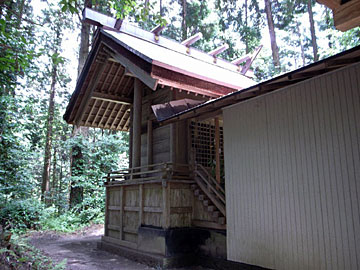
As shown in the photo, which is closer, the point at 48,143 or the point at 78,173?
the point at 78,173

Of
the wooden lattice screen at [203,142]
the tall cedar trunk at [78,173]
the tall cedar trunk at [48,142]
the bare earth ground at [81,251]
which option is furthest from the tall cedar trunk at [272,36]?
the tall cedar trunk at [48,142]

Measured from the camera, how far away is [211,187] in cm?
748

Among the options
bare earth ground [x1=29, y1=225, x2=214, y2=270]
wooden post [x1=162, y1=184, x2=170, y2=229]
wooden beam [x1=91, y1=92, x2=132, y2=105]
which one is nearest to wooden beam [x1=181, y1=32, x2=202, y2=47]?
wooden beam [x1=91, y1=92, x2=132, y2=105]

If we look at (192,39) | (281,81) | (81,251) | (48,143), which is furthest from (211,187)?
(48,143)

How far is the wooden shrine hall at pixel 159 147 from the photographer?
7504 mm

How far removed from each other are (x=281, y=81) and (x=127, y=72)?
5548 millimetres

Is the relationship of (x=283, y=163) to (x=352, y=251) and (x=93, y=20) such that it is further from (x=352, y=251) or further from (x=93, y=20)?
(x=93, y=20)

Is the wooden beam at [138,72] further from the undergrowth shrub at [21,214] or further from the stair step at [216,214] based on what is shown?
the undergrowth shrub at [21,214]

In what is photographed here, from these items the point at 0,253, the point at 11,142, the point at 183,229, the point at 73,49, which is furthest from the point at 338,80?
the point at 73,49

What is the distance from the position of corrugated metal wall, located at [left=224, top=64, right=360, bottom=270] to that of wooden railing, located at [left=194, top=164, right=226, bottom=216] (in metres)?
0.92

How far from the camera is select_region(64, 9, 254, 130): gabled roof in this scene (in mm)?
8180

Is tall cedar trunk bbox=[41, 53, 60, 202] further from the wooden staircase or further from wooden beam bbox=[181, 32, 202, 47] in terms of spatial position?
the wooden staircase

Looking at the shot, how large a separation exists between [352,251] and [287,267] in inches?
47.6

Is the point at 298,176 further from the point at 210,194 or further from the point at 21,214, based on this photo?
the point at 21,214
